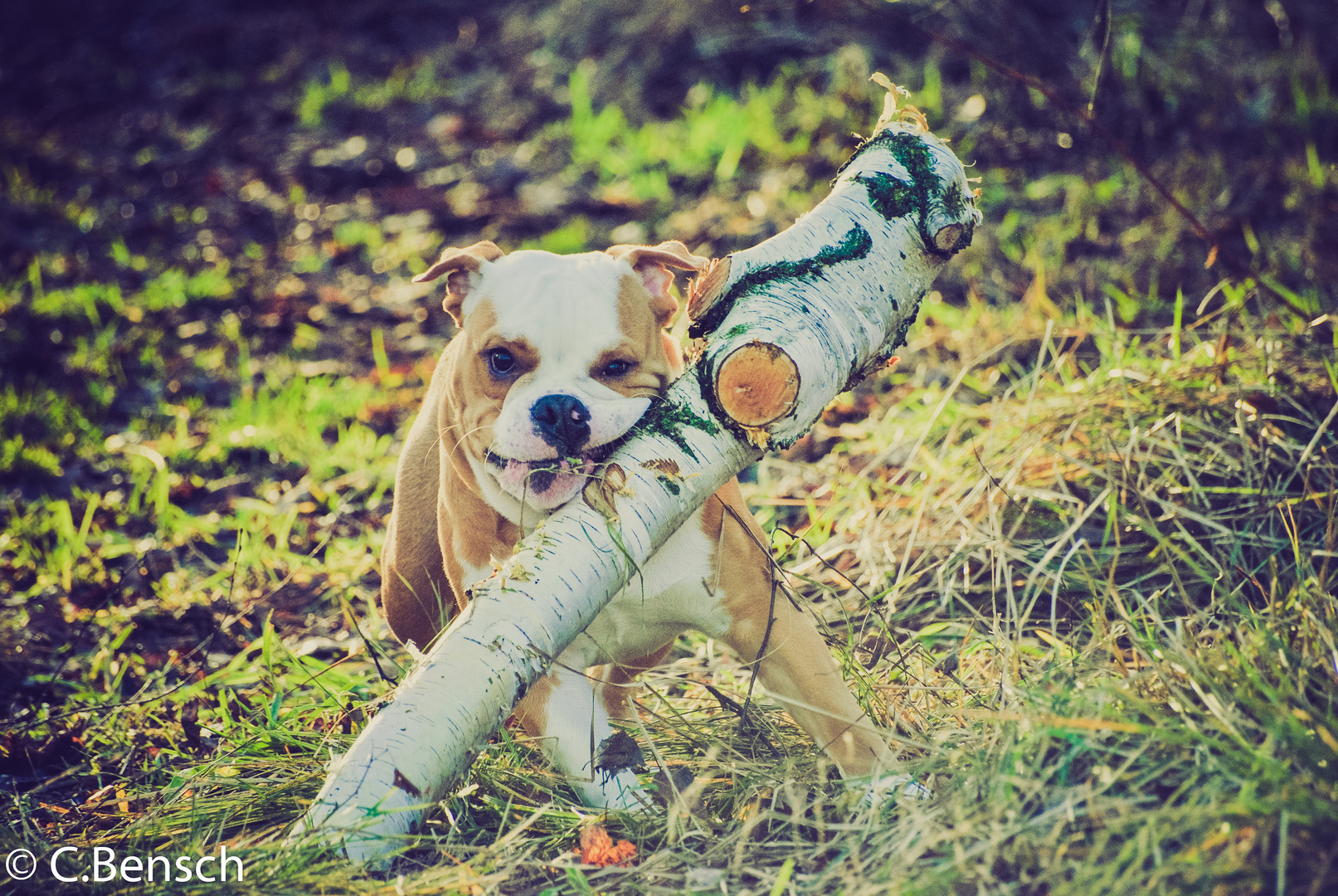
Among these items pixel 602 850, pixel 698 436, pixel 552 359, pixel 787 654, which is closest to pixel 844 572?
pixel 787 654

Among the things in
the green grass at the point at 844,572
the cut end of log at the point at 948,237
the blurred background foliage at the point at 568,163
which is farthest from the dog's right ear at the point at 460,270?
the blurred background foliage at the point at 568,163

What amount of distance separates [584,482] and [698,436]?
28 centimetres

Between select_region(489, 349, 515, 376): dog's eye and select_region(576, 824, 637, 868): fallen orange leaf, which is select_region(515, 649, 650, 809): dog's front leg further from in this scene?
select_region(489, 349, 515, 376): dog's eye

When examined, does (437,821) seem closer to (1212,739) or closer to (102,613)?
(1212,739)

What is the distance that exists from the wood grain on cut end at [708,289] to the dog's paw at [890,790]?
1.05 meters

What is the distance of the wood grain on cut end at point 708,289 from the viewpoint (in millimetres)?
2266

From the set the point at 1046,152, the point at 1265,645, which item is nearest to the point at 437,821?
the point at 1265,645

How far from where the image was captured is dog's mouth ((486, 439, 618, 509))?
85.8 inches

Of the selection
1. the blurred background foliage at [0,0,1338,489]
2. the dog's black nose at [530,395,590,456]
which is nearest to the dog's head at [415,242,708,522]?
the dog's black nose at [530,395,590,456]

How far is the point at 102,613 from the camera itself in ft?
11.4

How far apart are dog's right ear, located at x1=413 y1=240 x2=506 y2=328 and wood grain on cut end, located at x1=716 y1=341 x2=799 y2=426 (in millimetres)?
771

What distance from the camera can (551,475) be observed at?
2215mm

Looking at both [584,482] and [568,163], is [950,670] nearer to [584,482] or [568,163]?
[584,482]

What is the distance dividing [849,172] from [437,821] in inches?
68.6
